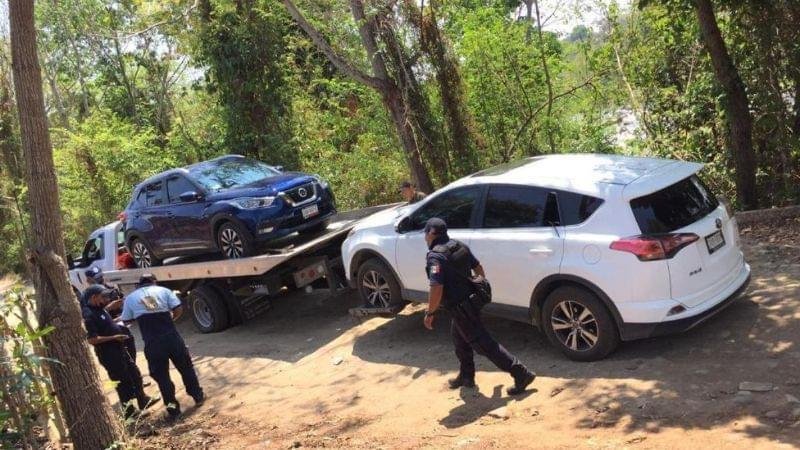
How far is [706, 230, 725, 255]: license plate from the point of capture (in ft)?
18.6

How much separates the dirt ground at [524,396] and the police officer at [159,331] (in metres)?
0.48

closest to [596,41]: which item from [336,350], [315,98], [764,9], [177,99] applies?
[764,9]

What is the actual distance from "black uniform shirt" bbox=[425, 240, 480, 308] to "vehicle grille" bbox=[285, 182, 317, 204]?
367 cm

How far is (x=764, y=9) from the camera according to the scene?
8961 millimetres

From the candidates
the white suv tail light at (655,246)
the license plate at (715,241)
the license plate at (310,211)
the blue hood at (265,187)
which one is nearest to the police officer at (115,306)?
the blue hood at (265,187)

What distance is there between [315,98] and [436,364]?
11.4m

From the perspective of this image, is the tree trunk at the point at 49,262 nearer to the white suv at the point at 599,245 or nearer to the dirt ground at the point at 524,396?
the dirt ground at the point at 524,396

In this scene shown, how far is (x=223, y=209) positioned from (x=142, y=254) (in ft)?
8.43

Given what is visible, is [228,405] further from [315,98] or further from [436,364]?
[315,98]

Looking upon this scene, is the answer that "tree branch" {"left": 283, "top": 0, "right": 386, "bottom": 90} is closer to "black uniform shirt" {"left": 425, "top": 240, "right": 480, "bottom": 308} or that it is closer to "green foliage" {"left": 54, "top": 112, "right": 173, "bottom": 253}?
"black uniform shirt" {"left": 425, "top": 240, "right": 480, "bottom": 308}

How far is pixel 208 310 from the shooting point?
9.98 metres

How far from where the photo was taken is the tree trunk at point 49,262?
217 inches

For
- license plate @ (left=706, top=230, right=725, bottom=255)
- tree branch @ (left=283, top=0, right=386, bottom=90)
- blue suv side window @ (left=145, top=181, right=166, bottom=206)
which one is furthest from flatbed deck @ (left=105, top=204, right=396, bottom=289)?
license plate @ (left=706, top=230, right=725, bottom=255)

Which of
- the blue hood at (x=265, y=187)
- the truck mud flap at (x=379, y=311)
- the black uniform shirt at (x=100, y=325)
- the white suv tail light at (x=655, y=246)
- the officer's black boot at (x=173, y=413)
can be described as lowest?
the officer's black boot at (x=173, y=413)
